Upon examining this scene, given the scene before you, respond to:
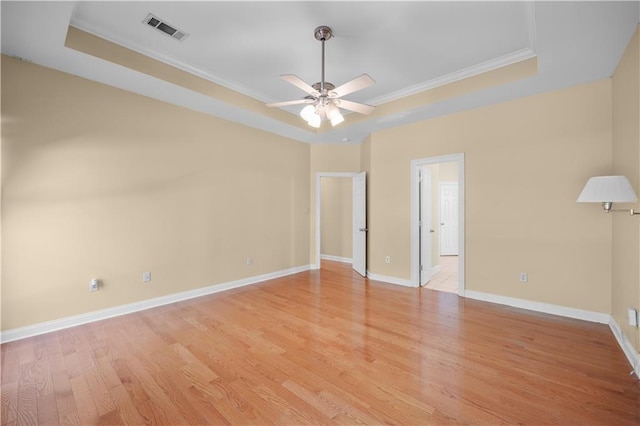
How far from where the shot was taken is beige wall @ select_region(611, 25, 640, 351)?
234 centimetres

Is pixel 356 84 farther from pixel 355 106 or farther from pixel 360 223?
pixel 360 223

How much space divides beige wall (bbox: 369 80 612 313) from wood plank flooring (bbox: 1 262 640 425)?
52cm

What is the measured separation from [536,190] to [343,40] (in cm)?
305

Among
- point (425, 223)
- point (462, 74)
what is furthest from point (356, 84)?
point (425, 223)

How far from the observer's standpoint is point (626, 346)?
247 cm

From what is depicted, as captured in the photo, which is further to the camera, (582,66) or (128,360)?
(582,66)

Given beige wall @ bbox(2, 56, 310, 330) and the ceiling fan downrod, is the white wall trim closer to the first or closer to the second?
the ceiling fan downrod

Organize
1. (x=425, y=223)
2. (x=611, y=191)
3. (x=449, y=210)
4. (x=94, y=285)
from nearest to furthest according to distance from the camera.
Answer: (x=611, y=191), (x=94, y=285), (x=425, y=223), (x=449, y=210)

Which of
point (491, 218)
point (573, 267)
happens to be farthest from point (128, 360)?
point (573, 267)

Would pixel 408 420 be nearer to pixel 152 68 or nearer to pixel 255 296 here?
pixel 255 296

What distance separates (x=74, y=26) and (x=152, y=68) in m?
0.69

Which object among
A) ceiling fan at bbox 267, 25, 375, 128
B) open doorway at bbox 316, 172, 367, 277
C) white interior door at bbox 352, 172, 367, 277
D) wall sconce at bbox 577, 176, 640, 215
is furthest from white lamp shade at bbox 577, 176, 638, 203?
open doorway at bbox 316, 172, 367, 277

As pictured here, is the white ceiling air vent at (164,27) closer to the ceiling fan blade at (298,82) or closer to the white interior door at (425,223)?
the ceiling fan blade at (298,82)

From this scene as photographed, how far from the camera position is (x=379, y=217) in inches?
203
